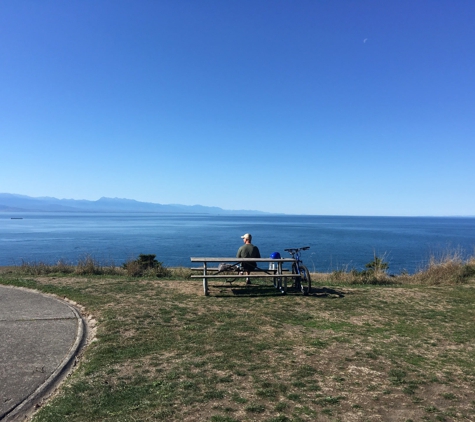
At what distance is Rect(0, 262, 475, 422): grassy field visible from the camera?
11.3ft

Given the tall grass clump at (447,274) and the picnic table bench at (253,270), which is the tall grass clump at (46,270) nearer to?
the picnic table bench at (253,270)

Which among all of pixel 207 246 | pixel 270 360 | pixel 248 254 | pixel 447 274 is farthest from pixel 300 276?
pixel 207 246

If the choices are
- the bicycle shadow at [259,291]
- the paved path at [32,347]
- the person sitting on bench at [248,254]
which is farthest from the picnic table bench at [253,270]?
the paved path at [32,347]

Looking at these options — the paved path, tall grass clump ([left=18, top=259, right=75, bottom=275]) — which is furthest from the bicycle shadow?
tall grass clump ([left=18, top=259, right=75, bottom=275])

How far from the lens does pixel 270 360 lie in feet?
15.2

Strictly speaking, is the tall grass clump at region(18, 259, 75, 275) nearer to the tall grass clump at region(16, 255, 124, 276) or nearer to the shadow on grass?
the tall grass clump at region(16, 255, 124, 276)

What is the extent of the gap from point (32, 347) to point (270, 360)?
10.7ft

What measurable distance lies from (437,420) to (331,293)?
5784mm

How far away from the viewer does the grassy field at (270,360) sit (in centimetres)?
343

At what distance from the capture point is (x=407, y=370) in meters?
4.37

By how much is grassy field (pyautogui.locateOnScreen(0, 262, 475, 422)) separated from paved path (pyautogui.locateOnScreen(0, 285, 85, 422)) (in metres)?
0.25

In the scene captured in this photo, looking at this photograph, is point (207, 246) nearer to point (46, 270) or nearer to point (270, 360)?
point (46, 270)

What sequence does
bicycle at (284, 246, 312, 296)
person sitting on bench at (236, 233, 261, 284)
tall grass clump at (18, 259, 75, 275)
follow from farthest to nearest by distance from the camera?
1. tall grass clump at (18, 259, 75, 275)
2. person sitting on bench at (236, 233, 261, 284)
3. bicycle at (284, 246, 312, 296)

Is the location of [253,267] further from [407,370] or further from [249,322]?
[407,370]
